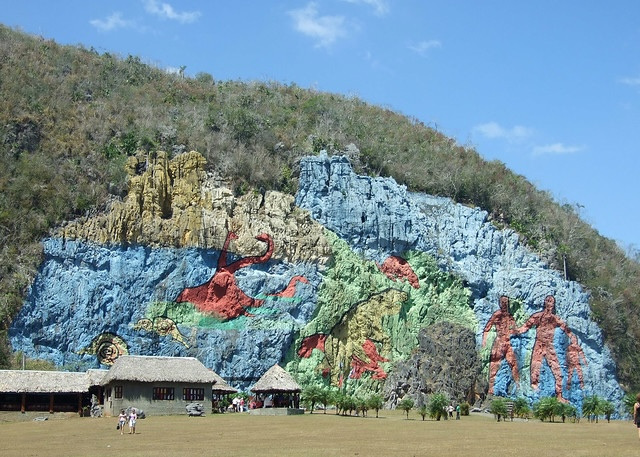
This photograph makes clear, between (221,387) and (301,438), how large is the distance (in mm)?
16518

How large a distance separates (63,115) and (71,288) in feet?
47.6

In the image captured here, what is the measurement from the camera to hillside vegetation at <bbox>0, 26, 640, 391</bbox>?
48.2m

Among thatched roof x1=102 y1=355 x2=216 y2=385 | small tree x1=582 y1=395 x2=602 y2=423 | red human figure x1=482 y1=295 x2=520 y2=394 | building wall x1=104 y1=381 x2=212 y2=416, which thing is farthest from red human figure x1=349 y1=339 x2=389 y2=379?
small tree x1=582 y1=395 x2=602 y2=423

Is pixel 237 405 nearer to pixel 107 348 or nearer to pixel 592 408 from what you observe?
pixel 107 348

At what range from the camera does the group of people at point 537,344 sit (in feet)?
166

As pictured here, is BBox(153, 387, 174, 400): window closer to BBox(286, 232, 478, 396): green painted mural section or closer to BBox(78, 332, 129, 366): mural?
BBox(78, 332, 129, 366): mural

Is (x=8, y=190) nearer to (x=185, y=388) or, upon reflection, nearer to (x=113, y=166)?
(x=113, y=166)

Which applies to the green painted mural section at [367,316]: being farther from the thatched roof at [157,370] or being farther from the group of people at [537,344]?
the thatched roof at [157,370]

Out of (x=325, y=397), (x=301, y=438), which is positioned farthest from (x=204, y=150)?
(x=301, y=438)

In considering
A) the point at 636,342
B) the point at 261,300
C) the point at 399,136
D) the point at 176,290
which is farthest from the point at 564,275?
the point at 176,290

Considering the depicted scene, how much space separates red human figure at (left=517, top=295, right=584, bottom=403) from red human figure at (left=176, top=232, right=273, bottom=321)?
16803 millimetres

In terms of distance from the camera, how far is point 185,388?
41.5m

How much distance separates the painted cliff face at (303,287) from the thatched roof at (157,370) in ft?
10.7

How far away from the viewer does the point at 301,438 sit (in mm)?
27734
